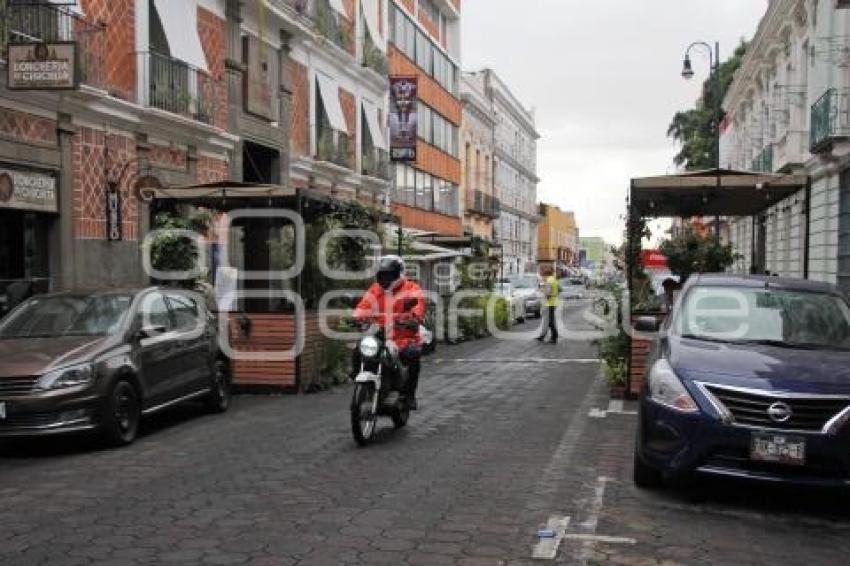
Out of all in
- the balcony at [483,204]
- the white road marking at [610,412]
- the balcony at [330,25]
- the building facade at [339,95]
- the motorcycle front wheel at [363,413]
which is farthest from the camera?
the balcony at [483,204]

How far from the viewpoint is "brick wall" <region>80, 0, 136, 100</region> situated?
53.4 feet

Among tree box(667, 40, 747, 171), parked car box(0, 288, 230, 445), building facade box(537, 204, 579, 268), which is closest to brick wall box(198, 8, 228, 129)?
parked car box(0, 288, 230, 445)

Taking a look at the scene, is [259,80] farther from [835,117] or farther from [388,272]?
[388,272]

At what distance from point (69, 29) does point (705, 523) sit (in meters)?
13.1

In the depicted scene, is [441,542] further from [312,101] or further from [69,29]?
[312,101]

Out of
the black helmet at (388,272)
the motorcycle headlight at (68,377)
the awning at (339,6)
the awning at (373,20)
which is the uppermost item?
the awning at (373,20)

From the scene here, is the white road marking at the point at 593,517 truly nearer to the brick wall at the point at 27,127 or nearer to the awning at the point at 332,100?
the brick wall at the point at 27,127

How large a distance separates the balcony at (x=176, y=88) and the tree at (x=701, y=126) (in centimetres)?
3446

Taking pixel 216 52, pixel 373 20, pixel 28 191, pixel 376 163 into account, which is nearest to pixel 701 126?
pixel 373 20

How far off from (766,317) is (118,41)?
1306 cm

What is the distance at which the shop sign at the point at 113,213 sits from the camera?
16.7 m

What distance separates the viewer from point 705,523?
6.19 metres

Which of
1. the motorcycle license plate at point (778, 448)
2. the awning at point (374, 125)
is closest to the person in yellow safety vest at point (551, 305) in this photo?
the awning at point (374, 125)

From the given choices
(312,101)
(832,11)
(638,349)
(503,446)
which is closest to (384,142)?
(312,101)
